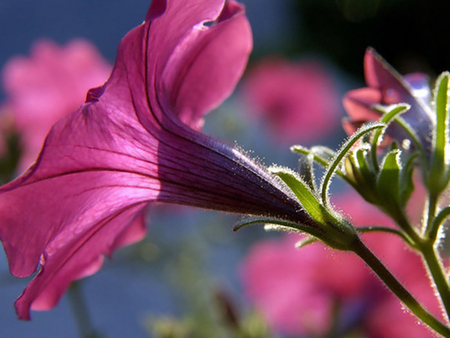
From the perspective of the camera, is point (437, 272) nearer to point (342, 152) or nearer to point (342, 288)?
point (342, 152)

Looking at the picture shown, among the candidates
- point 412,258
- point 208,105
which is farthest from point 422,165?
point 412,258

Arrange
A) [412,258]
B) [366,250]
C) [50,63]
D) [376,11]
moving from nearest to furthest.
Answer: [366,250]
[412,258]
[50,63]
[376,11]

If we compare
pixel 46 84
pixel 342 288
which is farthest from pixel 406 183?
pixel 46 84

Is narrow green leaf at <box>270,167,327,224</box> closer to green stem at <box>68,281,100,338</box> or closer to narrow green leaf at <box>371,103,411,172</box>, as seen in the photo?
narrow green leaf at <box>371,103,411,172</box>

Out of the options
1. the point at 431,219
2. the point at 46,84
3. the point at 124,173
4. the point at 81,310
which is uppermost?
the point at 46,84

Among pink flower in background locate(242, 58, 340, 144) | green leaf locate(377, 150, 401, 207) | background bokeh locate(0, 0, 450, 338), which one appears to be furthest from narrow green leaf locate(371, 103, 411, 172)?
pink flower in background locate(242, 58, 340, 144)

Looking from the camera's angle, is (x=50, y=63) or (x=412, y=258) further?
(x=50, y=63)

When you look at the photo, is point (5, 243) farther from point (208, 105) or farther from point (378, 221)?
point (378, 221)
